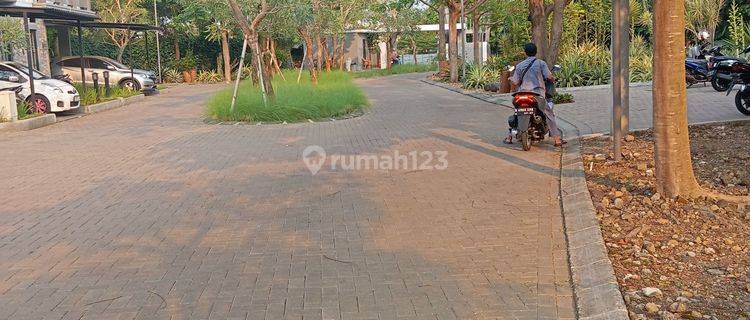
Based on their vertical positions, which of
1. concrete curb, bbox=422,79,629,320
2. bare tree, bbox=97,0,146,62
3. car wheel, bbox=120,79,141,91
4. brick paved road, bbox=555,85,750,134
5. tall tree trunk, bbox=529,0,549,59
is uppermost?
bare tree, bbox=97,0,146,62

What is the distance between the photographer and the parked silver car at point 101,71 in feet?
95.2

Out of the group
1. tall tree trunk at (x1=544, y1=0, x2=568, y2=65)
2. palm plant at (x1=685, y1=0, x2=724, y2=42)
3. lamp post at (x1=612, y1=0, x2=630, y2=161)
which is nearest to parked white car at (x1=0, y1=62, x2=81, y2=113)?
tall tree trunk at (x1=544, y1=0, x2=568, y2=65)

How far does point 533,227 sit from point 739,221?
1.67 m

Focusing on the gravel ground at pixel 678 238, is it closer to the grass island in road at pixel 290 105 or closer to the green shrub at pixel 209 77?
the grass island in road at pixel 290 105

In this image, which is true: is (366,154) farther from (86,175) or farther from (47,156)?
(47,156)

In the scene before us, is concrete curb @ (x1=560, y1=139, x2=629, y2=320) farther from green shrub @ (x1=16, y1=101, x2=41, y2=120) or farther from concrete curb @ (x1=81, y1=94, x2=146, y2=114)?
concrete curb @ (x1=81, y1=94, x2=146, y2=114)

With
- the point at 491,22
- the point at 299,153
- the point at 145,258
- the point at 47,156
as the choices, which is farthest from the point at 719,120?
the point at 491,22

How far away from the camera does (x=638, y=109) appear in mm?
15117

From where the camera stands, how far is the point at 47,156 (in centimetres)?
1217

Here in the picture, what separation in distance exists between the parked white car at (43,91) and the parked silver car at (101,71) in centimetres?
847

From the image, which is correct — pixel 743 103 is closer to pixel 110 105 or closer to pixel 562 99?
pixel 562 99

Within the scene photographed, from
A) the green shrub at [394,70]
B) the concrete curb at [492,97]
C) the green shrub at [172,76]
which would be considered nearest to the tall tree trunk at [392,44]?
the green shrub at [394,70]

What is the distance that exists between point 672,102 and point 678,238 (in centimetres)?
142

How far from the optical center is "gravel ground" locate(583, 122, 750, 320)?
4609mm
